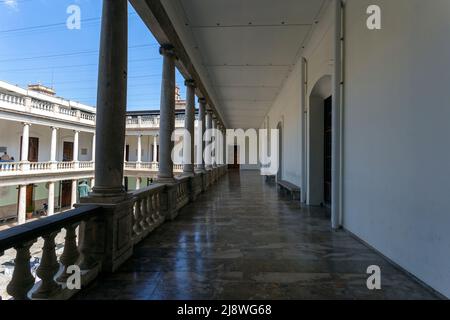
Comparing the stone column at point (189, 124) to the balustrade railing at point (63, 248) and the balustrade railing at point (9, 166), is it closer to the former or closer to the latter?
the balustrade railing at point (63, 248)

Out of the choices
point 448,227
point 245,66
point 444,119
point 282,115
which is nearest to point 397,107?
point 444,119

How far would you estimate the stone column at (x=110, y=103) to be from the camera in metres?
2.96

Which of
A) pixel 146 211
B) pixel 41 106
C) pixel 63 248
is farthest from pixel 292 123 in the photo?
pixel 41 106

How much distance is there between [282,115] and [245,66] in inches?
146

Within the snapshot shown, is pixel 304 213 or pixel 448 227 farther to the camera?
pixel 304 213

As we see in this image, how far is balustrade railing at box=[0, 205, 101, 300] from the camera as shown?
1.74 meters

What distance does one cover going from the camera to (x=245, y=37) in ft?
20.0

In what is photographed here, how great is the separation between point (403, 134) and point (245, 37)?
448 centimetres

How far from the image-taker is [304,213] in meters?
5.76

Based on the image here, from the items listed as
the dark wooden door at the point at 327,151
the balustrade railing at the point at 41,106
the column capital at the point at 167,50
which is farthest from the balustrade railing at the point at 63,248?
the balustrade railing at the point at 41,106

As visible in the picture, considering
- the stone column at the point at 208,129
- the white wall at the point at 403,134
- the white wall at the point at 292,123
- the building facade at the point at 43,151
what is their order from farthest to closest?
the building facade at the point at 43,151
the stone column at the point at 208,129
the white wall at the point at 292,123
the white wall at the point at 403,134

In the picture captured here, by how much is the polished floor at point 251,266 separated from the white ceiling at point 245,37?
13.8 feet
